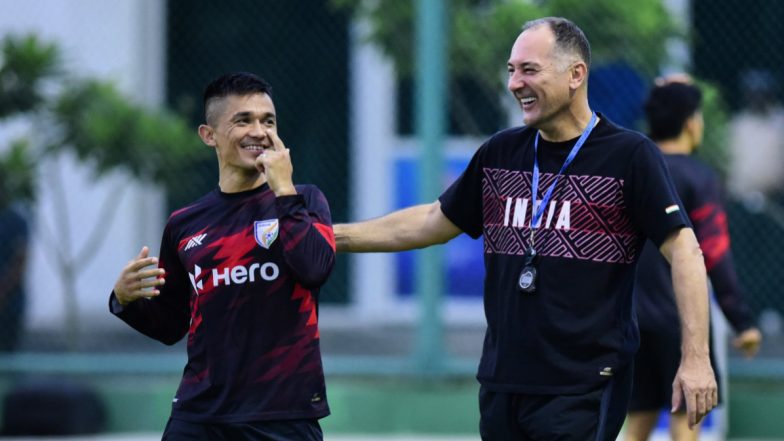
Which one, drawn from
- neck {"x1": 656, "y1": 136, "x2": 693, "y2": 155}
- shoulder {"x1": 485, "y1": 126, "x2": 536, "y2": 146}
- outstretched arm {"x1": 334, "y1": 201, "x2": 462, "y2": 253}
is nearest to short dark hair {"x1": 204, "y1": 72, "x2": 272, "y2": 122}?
outstretched arm {"x1": 334, "y1": 201, "x2": 462, "y2": 253}

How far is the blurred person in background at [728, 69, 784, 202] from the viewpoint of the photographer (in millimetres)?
9102

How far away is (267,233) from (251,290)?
0.18m

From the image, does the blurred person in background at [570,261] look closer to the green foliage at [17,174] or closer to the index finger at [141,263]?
the index finger at [141,263]

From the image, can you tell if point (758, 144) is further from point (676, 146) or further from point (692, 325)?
point (692, 325)

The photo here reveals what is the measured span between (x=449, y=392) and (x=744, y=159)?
2161 millimetres

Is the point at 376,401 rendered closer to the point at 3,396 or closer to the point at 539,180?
the point at 3,396

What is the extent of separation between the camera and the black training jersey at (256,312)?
482 centimetres

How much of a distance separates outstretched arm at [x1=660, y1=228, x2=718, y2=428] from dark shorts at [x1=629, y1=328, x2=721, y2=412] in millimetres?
1816

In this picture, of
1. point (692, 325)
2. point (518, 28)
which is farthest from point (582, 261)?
point (518, 28)

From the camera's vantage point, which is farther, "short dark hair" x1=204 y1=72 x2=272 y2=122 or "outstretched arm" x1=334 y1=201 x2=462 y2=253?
"outstretched arm" x1=334 y1=201 x2=462 y2=253

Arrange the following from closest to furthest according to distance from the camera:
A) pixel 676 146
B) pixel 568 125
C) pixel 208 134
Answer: pixel 568 125, pixel 208 134, pixel 676 146

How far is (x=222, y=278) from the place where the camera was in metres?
4.90

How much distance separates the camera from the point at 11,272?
9.82 metres

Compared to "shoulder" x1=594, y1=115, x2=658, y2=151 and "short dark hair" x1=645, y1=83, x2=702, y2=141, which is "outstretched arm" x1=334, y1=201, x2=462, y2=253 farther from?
"short dark hair" x1=645, y1=83, x2=702, y2=141
